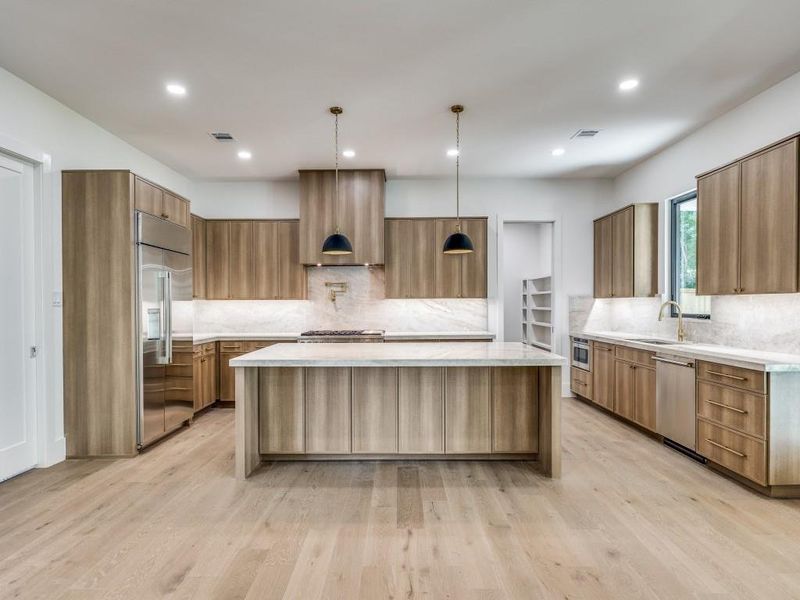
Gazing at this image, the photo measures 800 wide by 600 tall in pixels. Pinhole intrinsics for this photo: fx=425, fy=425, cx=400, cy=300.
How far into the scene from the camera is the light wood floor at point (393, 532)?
205 centimetres

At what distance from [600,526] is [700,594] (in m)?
0.63

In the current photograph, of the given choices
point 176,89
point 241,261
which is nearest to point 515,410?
point 176,89

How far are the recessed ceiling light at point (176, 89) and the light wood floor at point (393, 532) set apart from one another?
3.13 metres

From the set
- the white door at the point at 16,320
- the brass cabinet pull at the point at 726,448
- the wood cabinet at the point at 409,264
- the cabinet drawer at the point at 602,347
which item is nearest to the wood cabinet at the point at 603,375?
the cabinet drawer at the point at 602,347

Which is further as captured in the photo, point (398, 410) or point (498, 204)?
point (498, 204)

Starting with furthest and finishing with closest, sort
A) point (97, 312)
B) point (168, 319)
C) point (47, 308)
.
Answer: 1. point (168, 319)
2. point (97, 312)
3. point (47, 308)

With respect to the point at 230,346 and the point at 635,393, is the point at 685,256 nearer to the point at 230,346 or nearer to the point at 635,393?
the point at 635,393

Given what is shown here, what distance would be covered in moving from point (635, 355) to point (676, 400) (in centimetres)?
75

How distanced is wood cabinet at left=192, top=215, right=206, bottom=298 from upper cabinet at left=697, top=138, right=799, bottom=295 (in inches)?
226

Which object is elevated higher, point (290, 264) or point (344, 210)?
point (344, 210)

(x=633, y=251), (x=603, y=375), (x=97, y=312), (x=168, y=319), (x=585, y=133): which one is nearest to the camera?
(x=97, y=312)

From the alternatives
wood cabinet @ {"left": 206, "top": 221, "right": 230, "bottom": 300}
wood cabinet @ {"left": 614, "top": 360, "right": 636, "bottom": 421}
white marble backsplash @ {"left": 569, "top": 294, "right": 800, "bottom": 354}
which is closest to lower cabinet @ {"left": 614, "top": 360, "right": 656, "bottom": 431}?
wood cabinet @ {"left": 614, "top": 360, "right": 636, "bottom": 421}

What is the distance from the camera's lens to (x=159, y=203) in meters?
4.25

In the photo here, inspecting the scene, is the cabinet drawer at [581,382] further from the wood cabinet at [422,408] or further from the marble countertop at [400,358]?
the wood cabinet at [422,408]
